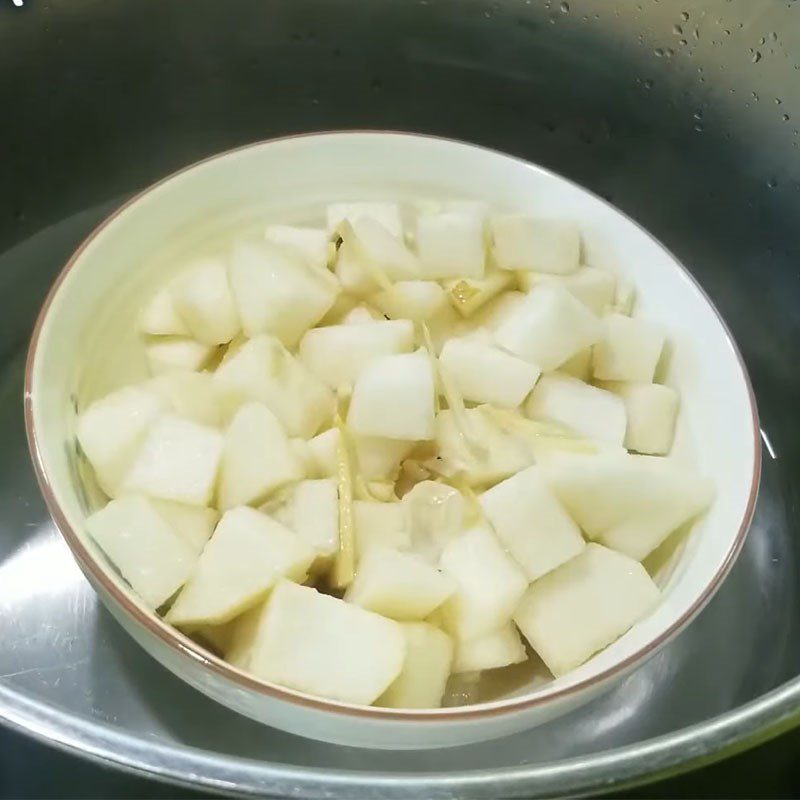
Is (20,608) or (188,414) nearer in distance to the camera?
(188,414)

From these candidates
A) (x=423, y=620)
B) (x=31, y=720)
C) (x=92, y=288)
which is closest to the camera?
(x=31, y=720)

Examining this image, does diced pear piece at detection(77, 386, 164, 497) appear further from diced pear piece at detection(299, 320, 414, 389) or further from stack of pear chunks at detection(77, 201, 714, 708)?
diced pear piece at detection(299, 320, 414, 389)

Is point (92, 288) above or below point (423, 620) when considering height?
above

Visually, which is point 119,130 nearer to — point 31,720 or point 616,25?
point 616,25

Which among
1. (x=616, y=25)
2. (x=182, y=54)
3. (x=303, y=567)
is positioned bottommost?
(x=303, y=567)

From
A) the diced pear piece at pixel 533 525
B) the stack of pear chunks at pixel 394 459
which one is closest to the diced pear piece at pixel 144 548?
the stack of pear chunks at pixel 394 459

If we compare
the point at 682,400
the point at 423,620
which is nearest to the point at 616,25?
the point at 682,400

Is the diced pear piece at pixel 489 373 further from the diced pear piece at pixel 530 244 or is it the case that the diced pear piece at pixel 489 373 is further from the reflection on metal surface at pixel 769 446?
the reflection on metal surface at pixel 769 446

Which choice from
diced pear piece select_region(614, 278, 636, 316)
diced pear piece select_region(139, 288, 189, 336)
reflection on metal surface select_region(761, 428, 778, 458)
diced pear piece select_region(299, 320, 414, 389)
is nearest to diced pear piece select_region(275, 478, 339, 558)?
diced pear piece select_region(299, 320, 414, 389)
